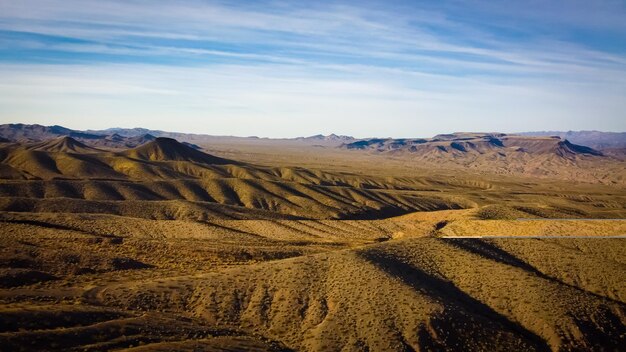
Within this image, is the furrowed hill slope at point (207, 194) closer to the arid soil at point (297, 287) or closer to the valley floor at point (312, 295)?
the arid soil at point (297, 287)

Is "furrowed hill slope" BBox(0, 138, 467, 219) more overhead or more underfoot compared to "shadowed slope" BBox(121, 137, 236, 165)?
more underfoot

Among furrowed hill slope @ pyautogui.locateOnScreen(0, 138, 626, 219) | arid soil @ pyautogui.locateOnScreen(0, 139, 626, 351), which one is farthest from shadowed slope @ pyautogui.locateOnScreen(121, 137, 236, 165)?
arid soil @ pyautogui.locateOnScreen(0, 139, 626, 351)

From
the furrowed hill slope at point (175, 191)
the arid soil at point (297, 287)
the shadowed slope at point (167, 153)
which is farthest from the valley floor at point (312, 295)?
the shadowed slope at point (167, 153)

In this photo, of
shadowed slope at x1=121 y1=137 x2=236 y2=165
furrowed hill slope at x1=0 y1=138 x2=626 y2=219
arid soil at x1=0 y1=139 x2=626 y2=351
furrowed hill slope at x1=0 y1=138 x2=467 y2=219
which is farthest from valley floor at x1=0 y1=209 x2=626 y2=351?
shadowed slope at x1=121 y1=137 x2=236 y2=165

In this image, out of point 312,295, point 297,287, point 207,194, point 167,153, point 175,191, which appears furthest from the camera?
point 167,153

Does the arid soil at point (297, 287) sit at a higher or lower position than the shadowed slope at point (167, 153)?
lower

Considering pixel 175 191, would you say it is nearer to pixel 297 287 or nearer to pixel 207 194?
pixel 207 194

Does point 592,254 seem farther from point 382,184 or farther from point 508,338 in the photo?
point 382,184

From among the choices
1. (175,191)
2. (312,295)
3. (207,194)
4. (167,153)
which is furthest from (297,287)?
(167,153)

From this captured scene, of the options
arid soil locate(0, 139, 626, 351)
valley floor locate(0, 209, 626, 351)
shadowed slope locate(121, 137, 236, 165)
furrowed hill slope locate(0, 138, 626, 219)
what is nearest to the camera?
valley floor locate(0, 209, 626, 351)

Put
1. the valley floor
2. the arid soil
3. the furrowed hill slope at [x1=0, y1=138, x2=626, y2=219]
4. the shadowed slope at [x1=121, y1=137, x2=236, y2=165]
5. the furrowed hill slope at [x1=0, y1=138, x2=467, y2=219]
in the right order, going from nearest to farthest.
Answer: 1. the valley floor
2. the arid soil
3. the furrowed hill slope at [x1=0, y1=138, x2=467, y2=219]
4. the furrowed hill slope at [x1=0, y1=138, x2=626, y2=219]
5. the shadowed slope at [x1=121, y1=137, x2=236, y2=165]

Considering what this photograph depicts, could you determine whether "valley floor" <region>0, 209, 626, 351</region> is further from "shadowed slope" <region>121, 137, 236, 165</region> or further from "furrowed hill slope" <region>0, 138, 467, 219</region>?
"shadowed slope" <region>121, 137, 236, 165</region>

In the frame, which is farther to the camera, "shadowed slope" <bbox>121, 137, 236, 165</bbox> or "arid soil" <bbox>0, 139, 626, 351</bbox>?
"shadowed slope" <bbox>121, 137, 236, 165</bbox>
